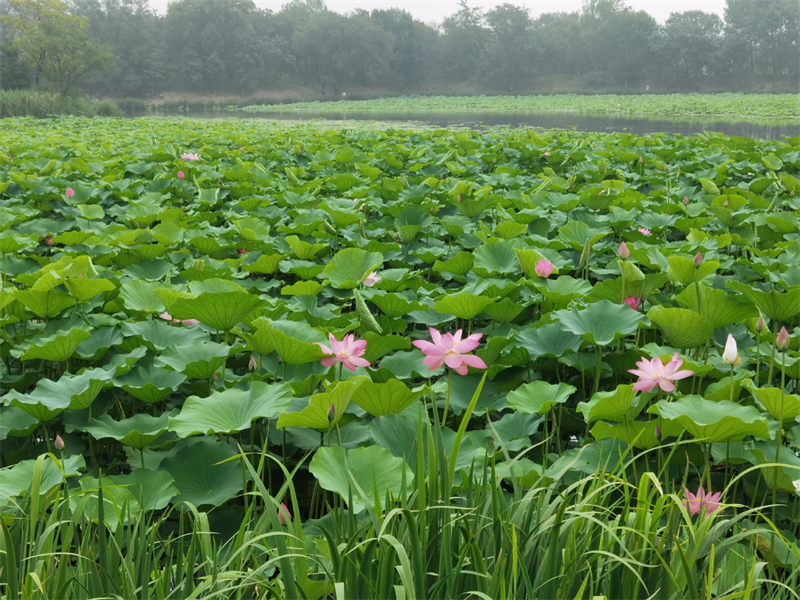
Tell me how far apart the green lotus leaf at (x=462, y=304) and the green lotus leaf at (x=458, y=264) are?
20.3 inches

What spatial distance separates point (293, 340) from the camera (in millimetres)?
1569

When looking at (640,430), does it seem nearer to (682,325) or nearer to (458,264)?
(682,325)

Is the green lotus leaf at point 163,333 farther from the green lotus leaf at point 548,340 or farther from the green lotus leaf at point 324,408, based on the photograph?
the green lotus leaf at point 548,340

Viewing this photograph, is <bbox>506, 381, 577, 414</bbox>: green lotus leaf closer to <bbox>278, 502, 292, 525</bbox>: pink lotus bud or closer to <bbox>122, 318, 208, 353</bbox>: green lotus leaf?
<bbox>278, 502, 292, 525</bbox>: pink lotus bud

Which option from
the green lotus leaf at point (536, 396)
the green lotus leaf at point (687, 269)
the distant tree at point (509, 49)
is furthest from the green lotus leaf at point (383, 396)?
the distant tree at point (509, 49)

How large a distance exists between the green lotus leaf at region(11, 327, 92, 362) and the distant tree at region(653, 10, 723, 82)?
48194 millimetres

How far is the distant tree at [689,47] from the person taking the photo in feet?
143

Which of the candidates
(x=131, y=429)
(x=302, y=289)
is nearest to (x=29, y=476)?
(x=131, y=429)

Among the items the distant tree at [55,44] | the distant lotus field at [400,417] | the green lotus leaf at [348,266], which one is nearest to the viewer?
the distant lotus field at [400,417]

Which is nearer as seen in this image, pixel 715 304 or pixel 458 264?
pixel 715 304

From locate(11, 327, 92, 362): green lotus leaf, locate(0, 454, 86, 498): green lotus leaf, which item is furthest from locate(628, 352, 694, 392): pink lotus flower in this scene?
locate(11, 327, 92, 362): green lotus leaf

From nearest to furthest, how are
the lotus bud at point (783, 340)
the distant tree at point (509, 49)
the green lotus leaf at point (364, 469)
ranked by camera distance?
the green lotus leaf at point (364, 469)
the lotus bud at point (783, 340)
the distant tree at point (509, 49)

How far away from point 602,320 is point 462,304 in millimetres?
383

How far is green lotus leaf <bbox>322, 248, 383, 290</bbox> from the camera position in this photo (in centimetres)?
238
